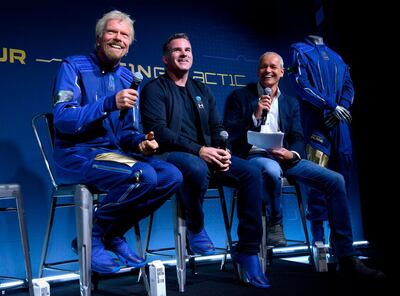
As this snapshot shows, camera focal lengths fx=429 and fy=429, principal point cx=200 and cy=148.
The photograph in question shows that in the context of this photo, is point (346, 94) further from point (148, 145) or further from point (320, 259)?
point (148, 145)

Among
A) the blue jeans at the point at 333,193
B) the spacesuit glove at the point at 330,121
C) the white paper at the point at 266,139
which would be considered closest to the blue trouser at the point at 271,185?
the blue jeans at the point at 333,193

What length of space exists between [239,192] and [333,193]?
59cm

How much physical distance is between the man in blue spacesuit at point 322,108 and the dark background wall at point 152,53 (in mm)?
711

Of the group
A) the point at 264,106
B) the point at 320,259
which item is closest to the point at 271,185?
the point at 264,106

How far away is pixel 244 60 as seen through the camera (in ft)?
11.6

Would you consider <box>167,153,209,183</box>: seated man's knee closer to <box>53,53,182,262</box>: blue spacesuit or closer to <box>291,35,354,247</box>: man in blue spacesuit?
<box>53,53,182,262</box>: blue spacesuit

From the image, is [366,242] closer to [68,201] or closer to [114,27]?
[68,201]

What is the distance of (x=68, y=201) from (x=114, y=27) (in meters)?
1.16

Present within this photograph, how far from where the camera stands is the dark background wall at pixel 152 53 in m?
2.54

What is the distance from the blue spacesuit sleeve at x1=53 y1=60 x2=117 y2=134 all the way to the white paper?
0.80m

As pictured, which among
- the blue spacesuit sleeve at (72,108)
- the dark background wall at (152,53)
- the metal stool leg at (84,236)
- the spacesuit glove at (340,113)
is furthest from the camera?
the spacesuit glove at (340,113)

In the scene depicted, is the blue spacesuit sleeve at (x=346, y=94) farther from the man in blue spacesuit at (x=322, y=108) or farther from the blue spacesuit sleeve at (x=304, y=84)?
the blue spacesuit sleeve at (x=304, y=84)

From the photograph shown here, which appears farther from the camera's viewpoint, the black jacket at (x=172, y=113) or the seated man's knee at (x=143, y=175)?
the black jacket at (x=172, y=113)

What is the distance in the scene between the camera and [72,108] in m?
1.78
